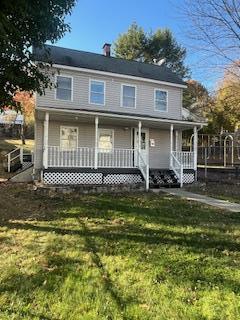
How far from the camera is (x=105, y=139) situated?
21.1m

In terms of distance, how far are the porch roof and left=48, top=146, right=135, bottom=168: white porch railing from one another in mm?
1541

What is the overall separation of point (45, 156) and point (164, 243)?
34.2ft

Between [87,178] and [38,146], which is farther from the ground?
[38,146]

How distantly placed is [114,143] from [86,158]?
10.2 ft

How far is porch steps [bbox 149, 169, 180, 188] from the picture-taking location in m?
18.5

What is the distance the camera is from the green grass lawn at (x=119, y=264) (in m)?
4.97

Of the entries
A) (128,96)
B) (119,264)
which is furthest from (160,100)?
(119,264)

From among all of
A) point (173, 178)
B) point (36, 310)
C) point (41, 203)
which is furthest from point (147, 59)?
point (36, 310)

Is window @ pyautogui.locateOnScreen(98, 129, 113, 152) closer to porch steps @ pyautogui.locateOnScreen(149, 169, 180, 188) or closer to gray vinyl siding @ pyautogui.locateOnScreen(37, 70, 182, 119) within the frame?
gray vinyl siding @ pyautogui.locateOnScreen(37, 70, 182, 119)

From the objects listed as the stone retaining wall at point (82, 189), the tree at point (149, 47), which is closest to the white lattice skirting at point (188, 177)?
the stone retaining wall at point (82, 189)

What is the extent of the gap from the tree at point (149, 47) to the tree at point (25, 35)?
38573 mm

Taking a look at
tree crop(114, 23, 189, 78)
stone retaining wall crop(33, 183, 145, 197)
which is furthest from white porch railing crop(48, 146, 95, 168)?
tree crop(114, 23, 189, 78)

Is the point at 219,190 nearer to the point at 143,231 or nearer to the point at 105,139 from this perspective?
the point at 105,139

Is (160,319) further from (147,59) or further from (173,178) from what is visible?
(147,59)
